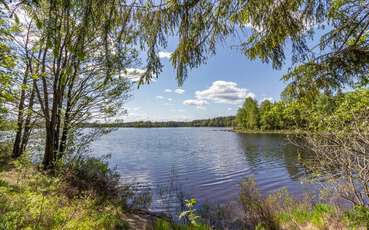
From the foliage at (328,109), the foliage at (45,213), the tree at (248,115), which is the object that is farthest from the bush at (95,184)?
the tree at (248,115)

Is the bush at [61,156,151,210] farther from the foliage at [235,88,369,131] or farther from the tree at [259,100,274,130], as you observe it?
the tree at [259,100,274,130]

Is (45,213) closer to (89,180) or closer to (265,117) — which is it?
(89,180)

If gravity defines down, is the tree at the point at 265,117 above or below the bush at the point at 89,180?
above

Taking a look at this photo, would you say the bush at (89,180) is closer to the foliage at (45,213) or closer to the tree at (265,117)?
the foliage at (45,213)

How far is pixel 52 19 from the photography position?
1.97 metres

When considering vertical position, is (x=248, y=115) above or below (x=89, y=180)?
above

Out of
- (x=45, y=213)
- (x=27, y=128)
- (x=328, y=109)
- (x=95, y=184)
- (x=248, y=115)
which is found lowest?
(x=95, y=184)

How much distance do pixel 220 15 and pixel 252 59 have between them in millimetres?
972

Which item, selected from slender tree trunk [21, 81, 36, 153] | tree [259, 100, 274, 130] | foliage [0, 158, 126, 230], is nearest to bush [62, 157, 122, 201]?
foliage [0, 158, 126, 230]

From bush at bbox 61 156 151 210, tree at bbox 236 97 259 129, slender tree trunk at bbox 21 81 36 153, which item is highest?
tree at bbox 236 97 259 129

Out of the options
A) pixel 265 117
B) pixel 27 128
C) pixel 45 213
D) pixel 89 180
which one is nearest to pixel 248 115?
pixel 265 117

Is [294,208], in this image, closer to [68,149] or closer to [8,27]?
[68,149]

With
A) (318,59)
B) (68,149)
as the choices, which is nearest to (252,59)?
(318,59)

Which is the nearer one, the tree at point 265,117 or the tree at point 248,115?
the tree at point 265,117
